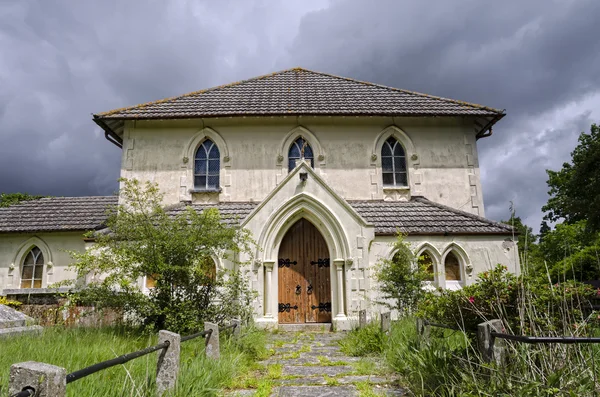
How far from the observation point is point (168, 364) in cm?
413

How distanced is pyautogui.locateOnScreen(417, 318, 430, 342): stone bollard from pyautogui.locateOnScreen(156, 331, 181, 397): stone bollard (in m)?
3.43

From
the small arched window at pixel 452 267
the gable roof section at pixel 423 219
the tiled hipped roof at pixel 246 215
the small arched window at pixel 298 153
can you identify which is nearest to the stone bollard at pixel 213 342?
the tiled hipped roof at pixel 246 215

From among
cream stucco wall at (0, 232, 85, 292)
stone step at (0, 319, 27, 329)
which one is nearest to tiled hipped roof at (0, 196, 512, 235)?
cream stucco wall at (0, 232, 85, 292)

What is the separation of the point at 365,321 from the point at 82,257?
643cm

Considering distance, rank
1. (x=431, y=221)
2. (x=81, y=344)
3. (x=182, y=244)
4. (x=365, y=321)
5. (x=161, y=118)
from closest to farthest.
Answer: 1. (x=81, y=344)
2. (x=182, y=244)
3. (x=365, y=321)
4. (x=431, y=221)
5. (x=161, y=118)

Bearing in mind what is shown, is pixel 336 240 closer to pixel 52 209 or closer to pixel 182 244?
pixel 182 244

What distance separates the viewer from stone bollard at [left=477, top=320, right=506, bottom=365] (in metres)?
3.86

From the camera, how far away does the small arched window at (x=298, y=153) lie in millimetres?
14820

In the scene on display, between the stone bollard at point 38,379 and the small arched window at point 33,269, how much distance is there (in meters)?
14.8

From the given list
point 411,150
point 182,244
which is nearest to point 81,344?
point 182,244

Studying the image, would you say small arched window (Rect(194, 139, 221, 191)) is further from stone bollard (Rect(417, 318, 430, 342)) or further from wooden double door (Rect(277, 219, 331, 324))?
stone bollard (Rect(417, 318, 430, 342))

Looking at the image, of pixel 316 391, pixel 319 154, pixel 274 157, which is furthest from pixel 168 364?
pixel 319 154

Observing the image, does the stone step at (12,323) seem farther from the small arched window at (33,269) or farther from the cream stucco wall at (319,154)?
the small arched window at (33,269)

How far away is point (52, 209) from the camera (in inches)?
645
